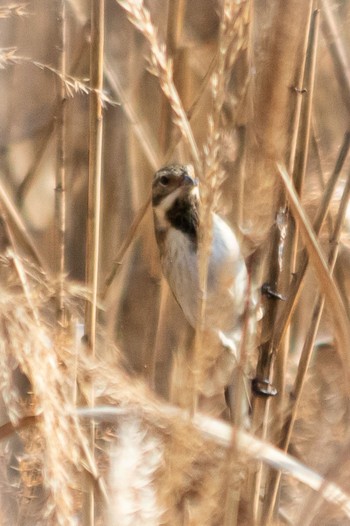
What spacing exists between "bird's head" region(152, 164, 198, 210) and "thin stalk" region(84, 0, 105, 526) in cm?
37

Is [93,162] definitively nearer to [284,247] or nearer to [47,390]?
[284,247]

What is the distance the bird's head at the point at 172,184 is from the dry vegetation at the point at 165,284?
0.05 meters

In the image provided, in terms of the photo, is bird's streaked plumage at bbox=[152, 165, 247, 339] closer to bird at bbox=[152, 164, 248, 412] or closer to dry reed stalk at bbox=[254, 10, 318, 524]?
bird at bbox=[152, 164, 248, 412]

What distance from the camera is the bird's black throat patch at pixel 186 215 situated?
1.60 meters

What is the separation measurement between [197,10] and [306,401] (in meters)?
1.14

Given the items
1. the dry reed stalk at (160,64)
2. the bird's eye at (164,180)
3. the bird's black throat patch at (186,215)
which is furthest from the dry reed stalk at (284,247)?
the bird's black throat patch at (186,215)

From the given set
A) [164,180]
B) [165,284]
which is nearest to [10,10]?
[164,180]

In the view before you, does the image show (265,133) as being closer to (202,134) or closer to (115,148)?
(202,134)

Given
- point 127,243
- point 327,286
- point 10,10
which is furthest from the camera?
point 127,243

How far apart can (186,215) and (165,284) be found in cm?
22

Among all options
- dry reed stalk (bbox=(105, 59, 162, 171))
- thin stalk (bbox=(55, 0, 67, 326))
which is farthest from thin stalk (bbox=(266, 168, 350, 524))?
dry reed stalk (bbox=(105, 59, 162, 171))

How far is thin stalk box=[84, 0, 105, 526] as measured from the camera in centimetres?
102

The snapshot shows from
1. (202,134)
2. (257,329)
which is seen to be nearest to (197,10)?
(202,134)

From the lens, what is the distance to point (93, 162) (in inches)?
42.0
